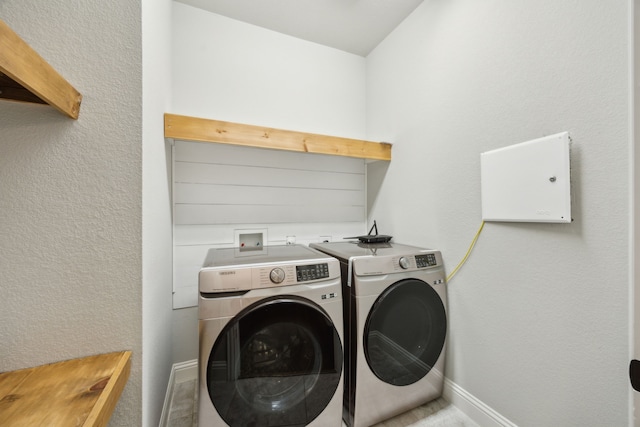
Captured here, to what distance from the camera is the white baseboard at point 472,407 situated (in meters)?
1.25

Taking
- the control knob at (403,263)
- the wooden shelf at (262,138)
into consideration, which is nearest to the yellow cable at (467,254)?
the control knob at (403,263)

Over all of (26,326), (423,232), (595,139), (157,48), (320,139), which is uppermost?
(157,48)

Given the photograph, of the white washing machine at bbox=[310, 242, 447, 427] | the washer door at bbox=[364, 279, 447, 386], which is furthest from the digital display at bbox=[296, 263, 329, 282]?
the washer door at bbox=[364, 279, 447, 386]

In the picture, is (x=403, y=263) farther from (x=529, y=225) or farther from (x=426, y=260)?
(x=529, y=225)

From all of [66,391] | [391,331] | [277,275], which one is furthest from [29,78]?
[391,331]

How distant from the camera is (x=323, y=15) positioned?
182 centimetres

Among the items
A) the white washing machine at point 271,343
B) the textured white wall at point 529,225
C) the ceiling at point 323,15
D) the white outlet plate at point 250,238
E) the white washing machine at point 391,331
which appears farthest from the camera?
the white outlet plate at point 250,238

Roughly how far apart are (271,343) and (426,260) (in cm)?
96

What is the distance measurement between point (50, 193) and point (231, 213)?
1116 millimetres

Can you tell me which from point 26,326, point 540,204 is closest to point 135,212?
point 26,326

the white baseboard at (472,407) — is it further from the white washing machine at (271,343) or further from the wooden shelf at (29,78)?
the wooden shelf at (29,78)

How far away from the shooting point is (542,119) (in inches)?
42.2

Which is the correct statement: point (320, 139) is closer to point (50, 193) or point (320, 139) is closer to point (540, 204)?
point (540, 204)

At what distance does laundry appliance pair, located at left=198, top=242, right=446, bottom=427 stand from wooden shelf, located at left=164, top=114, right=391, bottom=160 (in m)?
0.73
